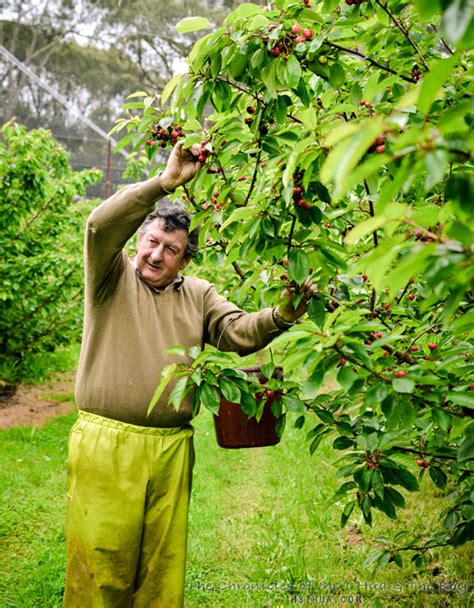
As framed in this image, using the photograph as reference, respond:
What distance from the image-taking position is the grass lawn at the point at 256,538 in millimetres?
2855

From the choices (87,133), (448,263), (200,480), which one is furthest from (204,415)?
(87,133)

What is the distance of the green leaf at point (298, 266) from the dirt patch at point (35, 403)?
13.9ft

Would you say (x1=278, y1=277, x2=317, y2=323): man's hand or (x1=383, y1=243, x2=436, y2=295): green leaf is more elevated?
(x1=383, y1=243, x2=436, y2=295): green leaf

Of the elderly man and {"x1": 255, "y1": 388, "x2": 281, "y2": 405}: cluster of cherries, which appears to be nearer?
{"x1": 255, "y1": 388, "x2": 281, "y2": 405}: cluster of cherries

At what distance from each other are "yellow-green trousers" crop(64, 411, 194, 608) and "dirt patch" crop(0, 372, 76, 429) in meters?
3.20

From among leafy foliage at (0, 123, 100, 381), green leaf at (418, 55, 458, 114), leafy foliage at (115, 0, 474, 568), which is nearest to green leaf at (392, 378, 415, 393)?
leafy foliage at (115, 0, 474, 568)

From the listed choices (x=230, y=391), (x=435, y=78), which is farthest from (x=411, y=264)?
(x=230, y=391)

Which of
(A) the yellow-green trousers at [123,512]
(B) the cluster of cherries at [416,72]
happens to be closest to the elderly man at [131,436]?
(A) the yellow-green trousers at [123,512]

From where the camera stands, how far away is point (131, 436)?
83.4 inches

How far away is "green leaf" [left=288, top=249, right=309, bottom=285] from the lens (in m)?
1.50

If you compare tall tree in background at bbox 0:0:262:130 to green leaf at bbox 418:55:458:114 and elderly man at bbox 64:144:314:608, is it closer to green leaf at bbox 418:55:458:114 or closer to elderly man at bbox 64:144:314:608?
elderly man at bbox 64:144:314:608

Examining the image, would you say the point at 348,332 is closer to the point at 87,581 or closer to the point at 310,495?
the point at 87,581

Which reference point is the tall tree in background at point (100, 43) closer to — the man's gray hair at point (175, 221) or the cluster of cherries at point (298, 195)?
the man's gray hair at point (175, 221)

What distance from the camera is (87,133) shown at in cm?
1055
